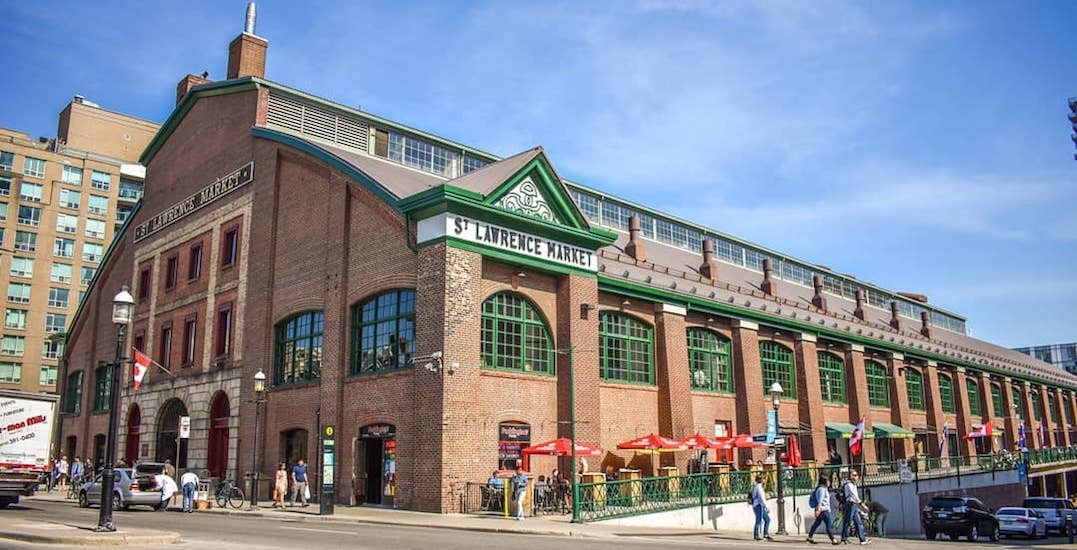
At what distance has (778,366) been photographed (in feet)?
143

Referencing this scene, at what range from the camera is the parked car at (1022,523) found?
3488 centimetres

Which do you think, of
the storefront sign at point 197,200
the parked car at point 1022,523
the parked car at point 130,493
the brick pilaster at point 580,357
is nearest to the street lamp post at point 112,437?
the parked car at point 130,493

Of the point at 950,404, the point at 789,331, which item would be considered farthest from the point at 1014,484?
the point at 789,331

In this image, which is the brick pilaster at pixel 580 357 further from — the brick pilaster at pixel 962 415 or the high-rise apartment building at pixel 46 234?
the high-rise apartment building at pixel 46 234

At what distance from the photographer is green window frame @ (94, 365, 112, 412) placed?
4681 cm

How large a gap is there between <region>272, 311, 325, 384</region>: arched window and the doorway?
4225 millimetres

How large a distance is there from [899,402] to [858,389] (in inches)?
208

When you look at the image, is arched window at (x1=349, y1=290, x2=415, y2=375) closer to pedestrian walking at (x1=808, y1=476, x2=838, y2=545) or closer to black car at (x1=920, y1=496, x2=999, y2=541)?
pedestrian walking at (x1=808, y1=476, x2=838, y2=545)

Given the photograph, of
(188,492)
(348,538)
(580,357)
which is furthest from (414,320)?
(348,538)

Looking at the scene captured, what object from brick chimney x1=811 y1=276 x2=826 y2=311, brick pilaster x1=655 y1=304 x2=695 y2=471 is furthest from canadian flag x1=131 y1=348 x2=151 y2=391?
brick chimney x1=811 y1=276 x2=826 y2=311

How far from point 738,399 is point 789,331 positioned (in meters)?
6.51

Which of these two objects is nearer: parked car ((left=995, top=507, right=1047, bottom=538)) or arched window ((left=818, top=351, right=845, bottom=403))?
parked car ((left=995, top=507, right=1047, bottom=538))

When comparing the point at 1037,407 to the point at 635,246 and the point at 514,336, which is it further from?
the point at 514,336

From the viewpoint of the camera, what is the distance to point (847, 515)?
2130cm
